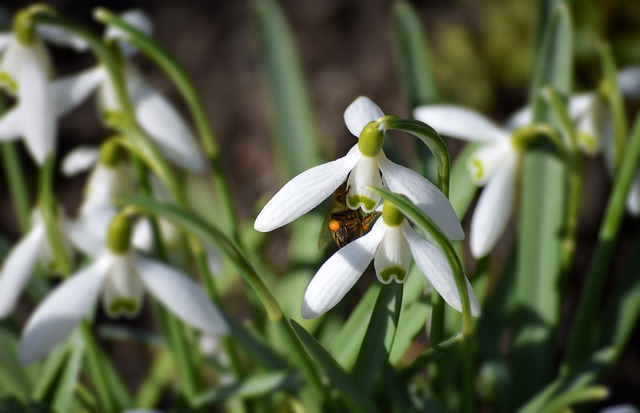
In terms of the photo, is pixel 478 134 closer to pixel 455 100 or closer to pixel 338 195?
pixel 338 195

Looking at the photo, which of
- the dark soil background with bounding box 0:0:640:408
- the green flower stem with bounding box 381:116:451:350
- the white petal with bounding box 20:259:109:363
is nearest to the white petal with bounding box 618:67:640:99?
the green flower stem with bounding box 381:116:451:350

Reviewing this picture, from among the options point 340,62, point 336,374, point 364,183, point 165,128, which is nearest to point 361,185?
point 364,183

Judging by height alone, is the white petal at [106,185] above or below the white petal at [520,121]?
above

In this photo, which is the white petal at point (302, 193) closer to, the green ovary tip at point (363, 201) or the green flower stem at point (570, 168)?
the green ovary tip at point (363, 201)

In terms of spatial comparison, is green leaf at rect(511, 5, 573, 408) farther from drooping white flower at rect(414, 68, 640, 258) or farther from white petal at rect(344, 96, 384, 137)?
white petal at rect(344, 96, 384, 137)

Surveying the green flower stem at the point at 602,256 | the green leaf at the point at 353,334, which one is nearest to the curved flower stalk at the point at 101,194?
the green leaf at the point at 353,334

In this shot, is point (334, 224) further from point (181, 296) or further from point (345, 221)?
point (181, 296)
